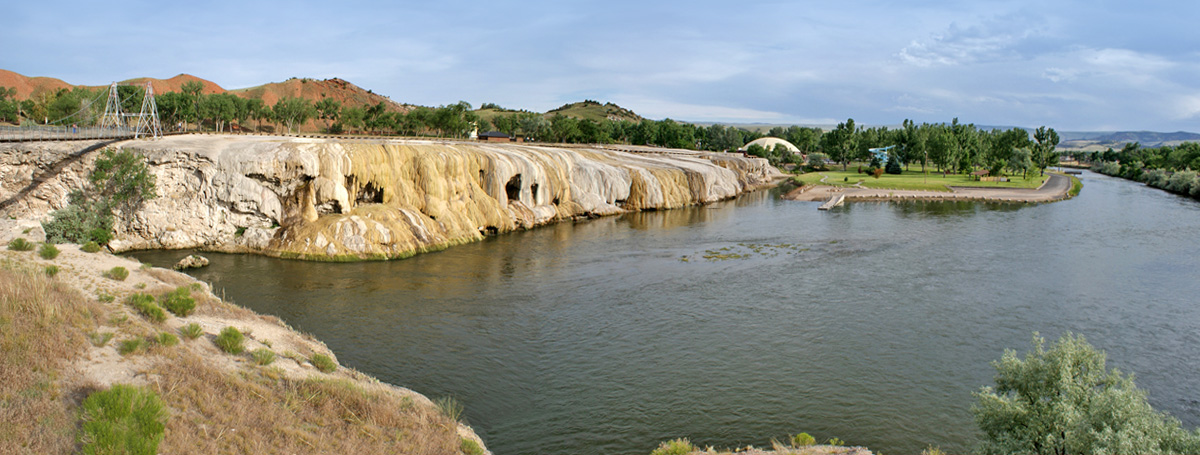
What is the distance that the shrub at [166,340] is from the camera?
1831 centimetres

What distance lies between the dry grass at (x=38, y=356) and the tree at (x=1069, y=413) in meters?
18.7

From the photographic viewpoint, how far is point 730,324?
3108 cm

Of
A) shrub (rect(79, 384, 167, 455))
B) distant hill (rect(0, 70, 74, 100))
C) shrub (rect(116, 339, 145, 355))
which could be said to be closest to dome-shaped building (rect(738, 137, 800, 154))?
distant hill (rect(0, 70, 74, 100))

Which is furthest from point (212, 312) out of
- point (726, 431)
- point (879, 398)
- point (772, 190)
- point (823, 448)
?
point (772, 190)

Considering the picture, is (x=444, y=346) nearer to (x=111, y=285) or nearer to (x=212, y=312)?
(x=212, y=312)

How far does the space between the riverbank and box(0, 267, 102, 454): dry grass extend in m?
0.03

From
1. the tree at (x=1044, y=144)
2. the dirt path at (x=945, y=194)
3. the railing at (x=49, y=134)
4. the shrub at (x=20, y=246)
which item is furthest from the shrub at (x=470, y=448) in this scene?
the tree at (x=1044, y=144)

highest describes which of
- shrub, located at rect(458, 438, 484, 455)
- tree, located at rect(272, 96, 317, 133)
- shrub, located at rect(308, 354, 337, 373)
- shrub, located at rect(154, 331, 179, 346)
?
tree, located at rect(272, 96, 317, 133)

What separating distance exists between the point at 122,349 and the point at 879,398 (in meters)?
21.5

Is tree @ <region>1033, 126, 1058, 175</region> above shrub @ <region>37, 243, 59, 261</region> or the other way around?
above

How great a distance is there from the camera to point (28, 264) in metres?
23.9

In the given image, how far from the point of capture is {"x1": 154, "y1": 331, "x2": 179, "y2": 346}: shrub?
18312mm

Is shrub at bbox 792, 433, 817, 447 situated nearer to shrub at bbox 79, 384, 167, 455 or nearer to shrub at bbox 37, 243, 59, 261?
shrub at bbox 79, 384, 167, 455

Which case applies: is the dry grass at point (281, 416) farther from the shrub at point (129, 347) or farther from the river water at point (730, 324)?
the river water at point (730, 324)
